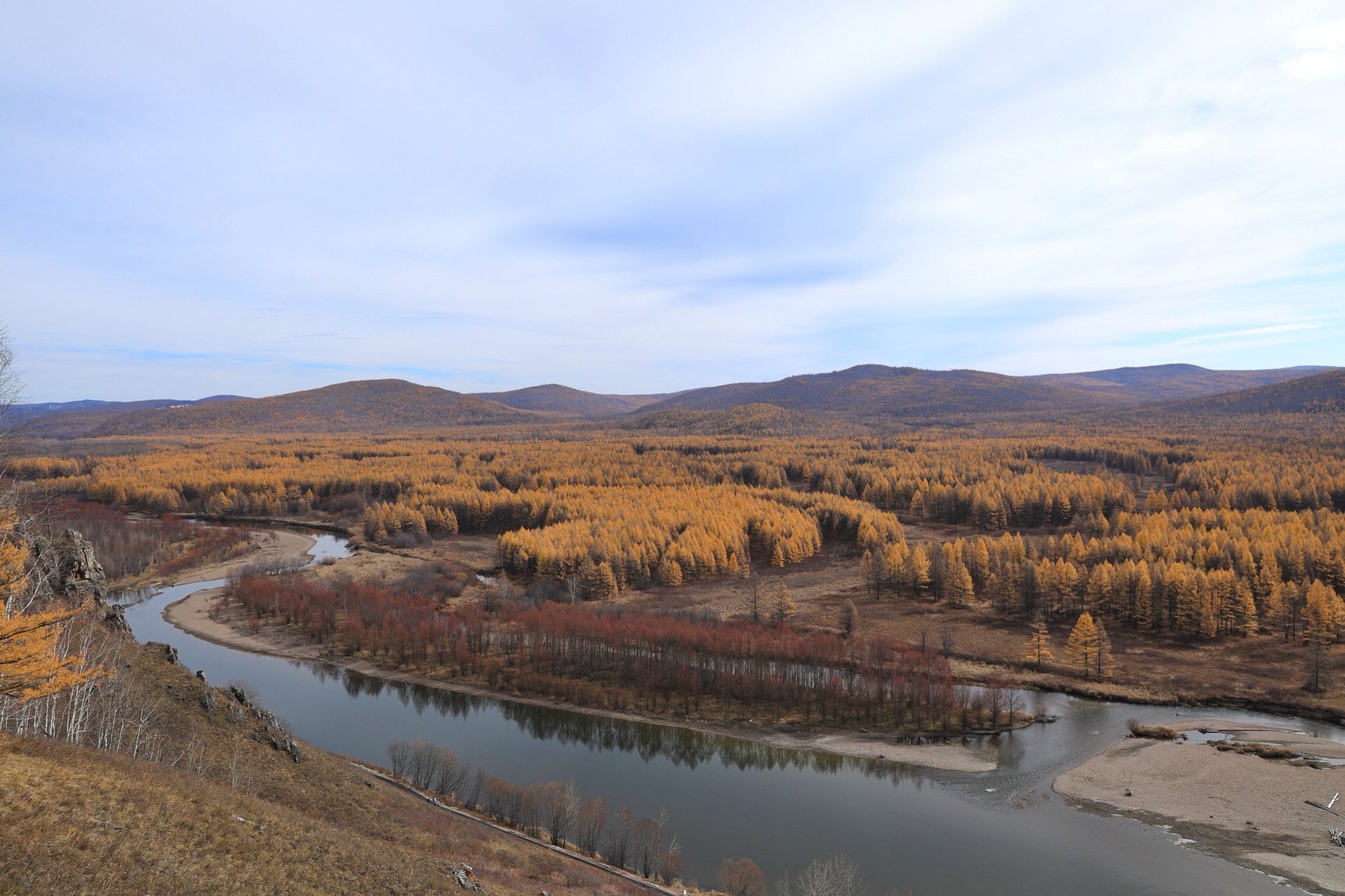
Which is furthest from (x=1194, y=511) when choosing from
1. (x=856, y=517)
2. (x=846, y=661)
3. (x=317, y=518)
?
(x=317, y=518)

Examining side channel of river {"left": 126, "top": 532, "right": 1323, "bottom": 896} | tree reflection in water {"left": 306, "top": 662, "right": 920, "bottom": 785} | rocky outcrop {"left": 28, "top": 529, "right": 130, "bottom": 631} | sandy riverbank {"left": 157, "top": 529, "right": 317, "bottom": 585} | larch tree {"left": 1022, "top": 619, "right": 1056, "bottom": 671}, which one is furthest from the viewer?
sandy riverbank {"left": 157, "top": 529, "right": 317, "bottom": 585}

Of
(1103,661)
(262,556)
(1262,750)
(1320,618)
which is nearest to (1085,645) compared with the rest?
(1103,661)

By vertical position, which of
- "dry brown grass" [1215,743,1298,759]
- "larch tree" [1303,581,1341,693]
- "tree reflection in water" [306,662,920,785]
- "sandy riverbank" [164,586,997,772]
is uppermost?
"larch tree" [1303,581,1341,693]

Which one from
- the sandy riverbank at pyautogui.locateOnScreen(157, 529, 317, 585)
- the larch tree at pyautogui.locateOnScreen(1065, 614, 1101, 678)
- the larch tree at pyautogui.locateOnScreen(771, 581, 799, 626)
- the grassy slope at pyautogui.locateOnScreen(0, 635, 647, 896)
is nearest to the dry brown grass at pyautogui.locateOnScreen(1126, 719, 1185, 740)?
the larch tree at pyautogui.locateOnScreen(1065, 614, 1101, 678)

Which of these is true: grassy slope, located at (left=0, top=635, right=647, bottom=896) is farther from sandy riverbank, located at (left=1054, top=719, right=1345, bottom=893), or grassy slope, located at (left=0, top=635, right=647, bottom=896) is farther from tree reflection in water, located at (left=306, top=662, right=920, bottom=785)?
sandy riverbank, located at (left=1054, top=719, right=1345, bottom=893)

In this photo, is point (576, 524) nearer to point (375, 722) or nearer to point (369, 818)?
point (375, 722)

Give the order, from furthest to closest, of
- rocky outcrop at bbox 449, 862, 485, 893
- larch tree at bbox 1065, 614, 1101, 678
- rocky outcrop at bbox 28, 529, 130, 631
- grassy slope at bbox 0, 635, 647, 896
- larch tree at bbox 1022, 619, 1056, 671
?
larch tree at bbox 1022, 619, 1056, 671 < larch tree at bbox 1065, 614, 1101, 678 < rocky outcrop at bbox 28, 529, 130, 631 < rocky outcrop at bbox 449, 862, 485, 893 < grassy slope at bbox 0, 635, 647, 896

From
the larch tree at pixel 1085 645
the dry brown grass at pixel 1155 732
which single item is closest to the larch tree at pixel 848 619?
the larch tree at pixel 1085 645

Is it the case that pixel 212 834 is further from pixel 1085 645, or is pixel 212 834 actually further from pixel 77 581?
pixel 1085 645
